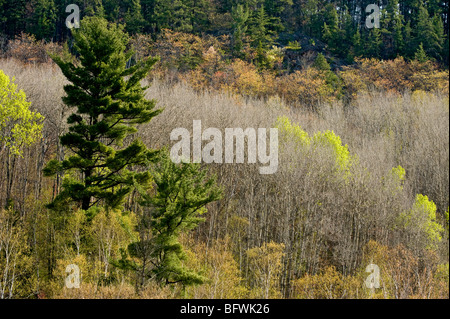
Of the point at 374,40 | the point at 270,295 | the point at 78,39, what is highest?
the point at 374,40

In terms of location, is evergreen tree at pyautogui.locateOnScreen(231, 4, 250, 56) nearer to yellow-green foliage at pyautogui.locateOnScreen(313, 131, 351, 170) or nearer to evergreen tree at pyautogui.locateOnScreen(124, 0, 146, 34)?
evergreen tree at pyautogui.locateOnScreen(124, 0, 146, 34)

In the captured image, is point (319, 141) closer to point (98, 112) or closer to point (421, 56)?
point (98, 112)

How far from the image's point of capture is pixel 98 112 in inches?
699

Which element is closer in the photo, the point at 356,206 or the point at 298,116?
the point at 356,206

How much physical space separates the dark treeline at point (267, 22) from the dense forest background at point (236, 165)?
26cm

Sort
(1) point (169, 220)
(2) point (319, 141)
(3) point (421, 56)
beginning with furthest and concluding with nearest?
(3) point (421, 56)
(2) point (319, 141)
(1) point (169, 220)

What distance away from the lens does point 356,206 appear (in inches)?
1058

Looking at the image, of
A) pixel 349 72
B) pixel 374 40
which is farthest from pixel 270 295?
pixel 374 40

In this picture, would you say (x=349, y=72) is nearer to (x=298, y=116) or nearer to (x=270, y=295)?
(x=298, y=116)

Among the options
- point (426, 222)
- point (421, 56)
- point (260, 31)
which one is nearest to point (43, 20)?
point (260, 31)

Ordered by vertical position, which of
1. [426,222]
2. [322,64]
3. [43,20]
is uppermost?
[43,20]

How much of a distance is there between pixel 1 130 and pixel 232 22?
117 feet

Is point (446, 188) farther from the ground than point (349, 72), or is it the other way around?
point (349, 72)

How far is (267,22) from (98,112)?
41.7 meters
